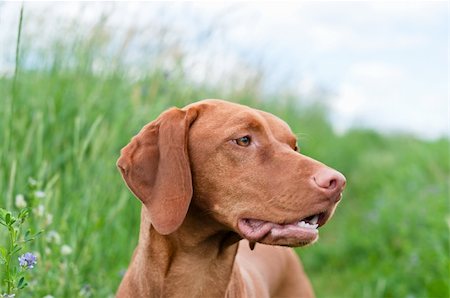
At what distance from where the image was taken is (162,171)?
352 centimetres

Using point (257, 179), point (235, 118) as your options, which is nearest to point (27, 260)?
point (257, 179)

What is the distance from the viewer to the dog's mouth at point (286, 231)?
3322 mm

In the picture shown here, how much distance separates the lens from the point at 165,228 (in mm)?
3447

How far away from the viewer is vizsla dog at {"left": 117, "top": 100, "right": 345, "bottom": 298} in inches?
131

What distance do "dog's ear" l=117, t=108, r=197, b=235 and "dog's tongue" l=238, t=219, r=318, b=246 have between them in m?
0.28

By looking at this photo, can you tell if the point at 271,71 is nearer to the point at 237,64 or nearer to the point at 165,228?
the point at 237,64

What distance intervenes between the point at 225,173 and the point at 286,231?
37cm

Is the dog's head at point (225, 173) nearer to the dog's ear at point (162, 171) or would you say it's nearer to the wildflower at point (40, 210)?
the dog's ear at point (162, 171)

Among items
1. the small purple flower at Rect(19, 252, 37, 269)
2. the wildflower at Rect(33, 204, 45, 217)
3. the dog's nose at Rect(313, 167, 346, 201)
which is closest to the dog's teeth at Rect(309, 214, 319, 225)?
the dog's nose at Rect(313, 167, 346, 201)

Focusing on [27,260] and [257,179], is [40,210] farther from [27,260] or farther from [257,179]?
[257,179]

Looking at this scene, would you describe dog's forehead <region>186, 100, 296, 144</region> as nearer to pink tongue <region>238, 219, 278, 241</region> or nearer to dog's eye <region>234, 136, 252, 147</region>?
dog's eye <region>234, 136, 252, 147</region>

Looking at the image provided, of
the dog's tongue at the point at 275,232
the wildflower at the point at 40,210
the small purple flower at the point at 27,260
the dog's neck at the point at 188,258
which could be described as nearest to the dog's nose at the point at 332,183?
the dog's tongue at the point at 275,232

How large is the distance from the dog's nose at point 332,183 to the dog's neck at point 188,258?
0.58 meters

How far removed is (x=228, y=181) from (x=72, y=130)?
2801 mm
